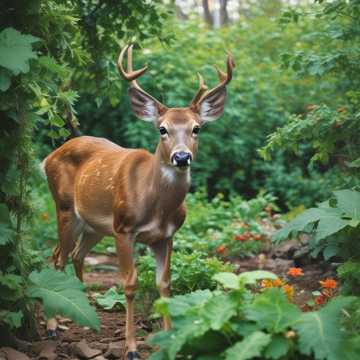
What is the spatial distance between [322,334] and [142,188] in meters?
2.26

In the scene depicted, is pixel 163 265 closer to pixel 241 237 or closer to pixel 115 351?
pixel 115 351

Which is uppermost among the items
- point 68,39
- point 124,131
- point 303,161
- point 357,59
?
point 68,39

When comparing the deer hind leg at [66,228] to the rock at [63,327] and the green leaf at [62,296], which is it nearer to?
the rock at [63,327]

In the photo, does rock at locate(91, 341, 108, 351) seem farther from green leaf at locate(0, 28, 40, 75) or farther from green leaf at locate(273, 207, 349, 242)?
green leaf at locate(0, 28, 40, 75)

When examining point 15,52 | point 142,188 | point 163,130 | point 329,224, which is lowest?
point 329,224

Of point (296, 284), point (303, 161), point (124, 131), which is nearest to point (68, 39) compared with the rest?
point (296, 284)

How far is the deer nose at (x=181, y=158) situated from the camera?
516 centimetres

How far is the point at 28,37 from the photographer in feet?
14.3

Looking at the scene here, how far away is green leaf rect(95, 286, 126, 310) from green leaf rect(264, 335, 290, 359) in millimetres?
2946

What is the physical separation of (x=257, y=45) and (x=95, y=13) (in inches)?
361

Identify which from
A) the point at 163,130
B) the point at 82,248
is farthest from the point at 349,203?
the point at 82,248

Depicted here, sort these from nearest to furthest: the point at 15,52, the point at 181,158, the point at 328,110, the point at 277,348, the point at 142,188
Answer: the point at 277,348
the point at 15,52
the point at 181,158
the point at 142,188
the point at 328,110

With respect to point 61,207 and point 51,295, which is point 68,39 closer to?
point 61,207

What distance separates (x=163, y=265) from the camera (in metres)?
5.71
